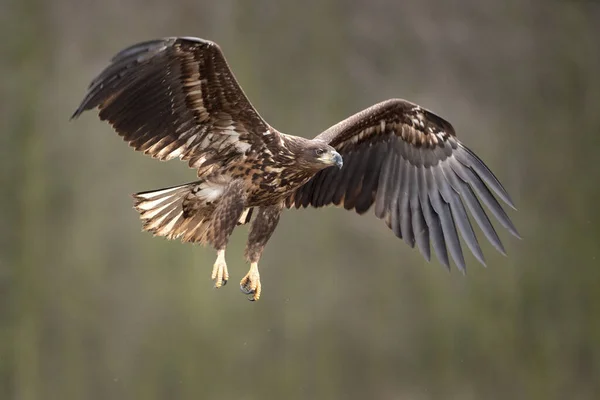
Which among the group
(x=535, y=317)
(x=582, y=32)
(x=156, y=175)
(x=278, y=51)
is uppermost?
(x=582, y=32)

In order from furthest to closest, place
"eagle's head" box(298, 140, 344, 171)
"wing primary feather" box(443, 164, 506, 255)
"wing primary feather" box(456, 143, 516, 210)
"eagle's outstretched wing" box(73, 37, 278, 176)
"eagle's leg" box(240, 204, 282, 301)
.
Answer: "wing primary feather" box(456, 143, 516, 210) < "wing primary feather" box(443, 164, 506, 255) < "eagle's leg" box(240, 204, 282, 301) < "eagle's head" box(298, 140, 344, 171) < "eagle's outstretched wing" box(73, 37, 278, 176)

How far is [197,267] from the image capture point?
5.40 m

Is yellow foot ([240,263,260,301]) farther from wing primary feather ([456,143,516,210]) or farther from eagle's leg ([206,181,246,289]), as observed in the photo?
wing primary feather ([456,143,516,210])

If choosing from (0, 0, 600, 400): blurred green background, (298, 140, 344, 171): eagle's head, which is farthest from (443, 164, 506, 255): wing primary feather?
(0, 0, 600, 400): blurred green background

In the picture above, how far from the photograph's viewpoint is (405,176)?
4.51 metres

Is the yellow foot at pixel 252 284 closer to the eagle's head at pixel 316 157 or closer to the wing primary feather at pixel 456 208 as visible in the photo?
the eagle's head at pixel 316 157

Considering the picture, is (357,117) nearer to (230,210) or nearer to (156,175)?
(230,210)

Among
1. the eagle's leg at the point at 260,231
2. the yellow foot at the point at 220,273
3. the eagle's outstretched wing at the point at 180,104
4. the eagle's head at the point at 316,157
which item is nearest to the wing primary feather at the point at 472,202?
the eagle's head at the point at 316,157

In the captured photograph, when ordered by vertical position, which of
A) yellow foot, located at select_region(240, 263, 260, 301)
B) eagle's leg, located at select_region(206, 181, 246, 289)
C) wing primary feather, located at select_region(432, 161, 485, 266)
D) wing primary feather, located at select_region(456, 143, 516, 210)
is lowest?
yellow foot, located at select_region(240, 263, 260, 301)

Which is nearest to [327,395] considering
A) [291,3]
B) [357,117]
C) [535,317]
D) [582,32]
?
[535,317]

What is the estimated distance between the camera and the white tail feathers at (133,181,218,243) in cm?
390

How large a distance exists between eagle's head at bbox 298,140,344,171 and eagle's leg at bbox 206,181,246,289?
0.30m

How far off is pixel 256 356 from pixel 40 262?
4.86 feet

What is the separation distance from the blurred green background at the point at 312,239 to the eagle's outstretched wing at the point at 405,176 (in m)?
1.16
